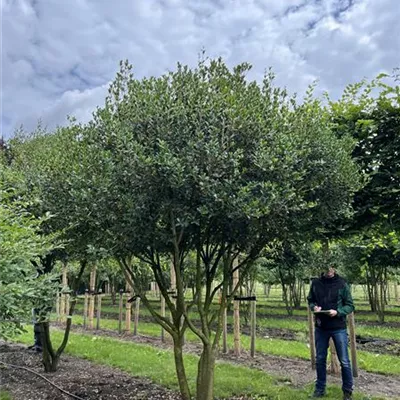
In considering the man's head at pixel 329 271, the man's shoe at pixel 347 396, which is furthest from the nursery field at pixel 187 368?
the man's head at pixel 329 271

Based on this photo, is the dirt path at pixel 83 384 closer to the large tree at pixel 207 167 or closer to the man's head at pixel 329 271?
the large tree at pixel 207 167

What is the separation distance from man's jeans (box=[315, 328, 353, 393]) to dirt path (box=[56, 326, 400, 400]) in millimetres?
702

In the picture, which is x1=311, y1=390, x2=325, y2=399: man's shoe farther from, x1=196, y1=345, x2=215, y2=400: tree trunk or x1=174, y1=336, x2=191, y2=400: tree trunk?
x1=174, y1=336, x2=191, y2=400: tree trunk

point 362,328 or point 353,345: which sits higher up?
point 353,345

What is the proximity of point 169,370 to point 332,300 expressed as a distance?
3306 millimetres

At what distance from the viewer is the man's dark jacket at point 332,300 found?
5.73 meters

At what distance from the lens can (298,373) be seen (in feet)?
24.0

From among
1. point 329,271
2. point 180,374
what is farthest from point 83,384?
point 329,271

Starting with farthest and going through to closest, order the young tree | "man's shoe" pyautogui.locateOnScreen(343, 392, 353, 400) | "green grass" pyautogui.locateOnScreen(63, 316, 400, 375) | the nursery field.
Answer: "green grass" pyautogui.locateOnScreen(63, 316, 400, 375) < the nursery field < "man's shoe" pyautogui.locateOnScreen(343, 392, 353, 400) < the young tree

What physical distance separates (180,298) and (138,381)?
8.69 ft

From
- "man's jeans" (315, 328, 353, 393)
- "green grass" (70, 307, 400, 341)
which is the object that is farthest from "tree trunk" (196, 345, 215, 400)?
"green grass" (70, 307, 400, 341)

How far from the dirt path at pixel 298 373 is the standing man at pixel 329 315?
80cm

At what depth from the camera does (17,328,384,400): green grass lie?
5916mm

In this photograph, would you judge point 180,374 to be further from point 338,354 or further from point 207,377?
point 338,354
